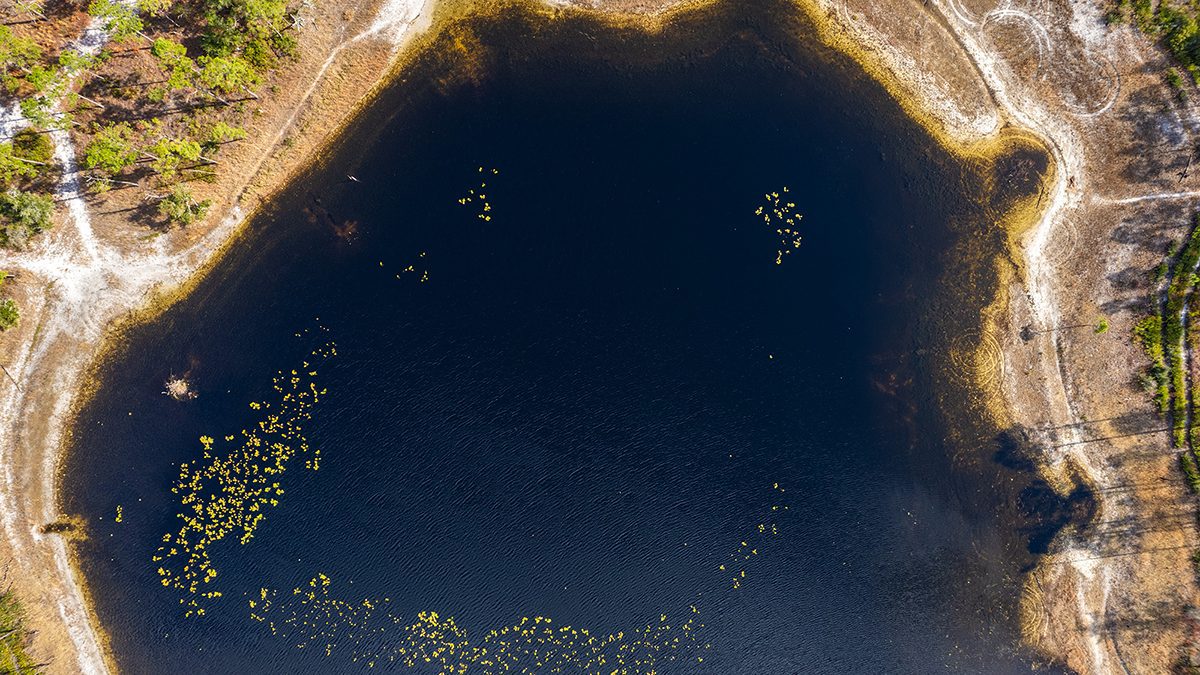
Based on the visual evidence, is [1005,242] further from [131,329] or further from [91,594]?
[91,594]

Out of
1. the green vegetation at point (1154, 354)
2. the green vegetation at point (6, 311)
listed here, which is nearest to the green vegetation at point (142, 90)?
the green vegetation at point (6, 311)

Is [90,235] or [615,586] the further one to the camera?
[615,586]

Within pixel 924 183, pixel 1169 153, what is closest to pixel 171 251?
pixel 924 183

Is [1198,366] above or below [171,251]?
above

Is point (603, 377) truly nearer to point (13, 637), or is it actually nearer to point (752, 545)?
point (752, 545)

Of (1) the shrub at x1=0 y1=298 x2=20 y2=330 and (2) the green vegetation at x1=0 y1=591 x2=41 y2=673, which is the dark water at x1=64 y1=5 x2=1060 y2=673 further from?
(1) the shrub at x1=0 y1=298 x2=20 y2=330

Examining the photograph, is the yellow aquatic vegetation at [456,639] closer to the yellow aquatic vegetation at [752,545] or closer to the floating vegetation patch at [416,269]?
the yellow aquatic vegetation at [752,545]
